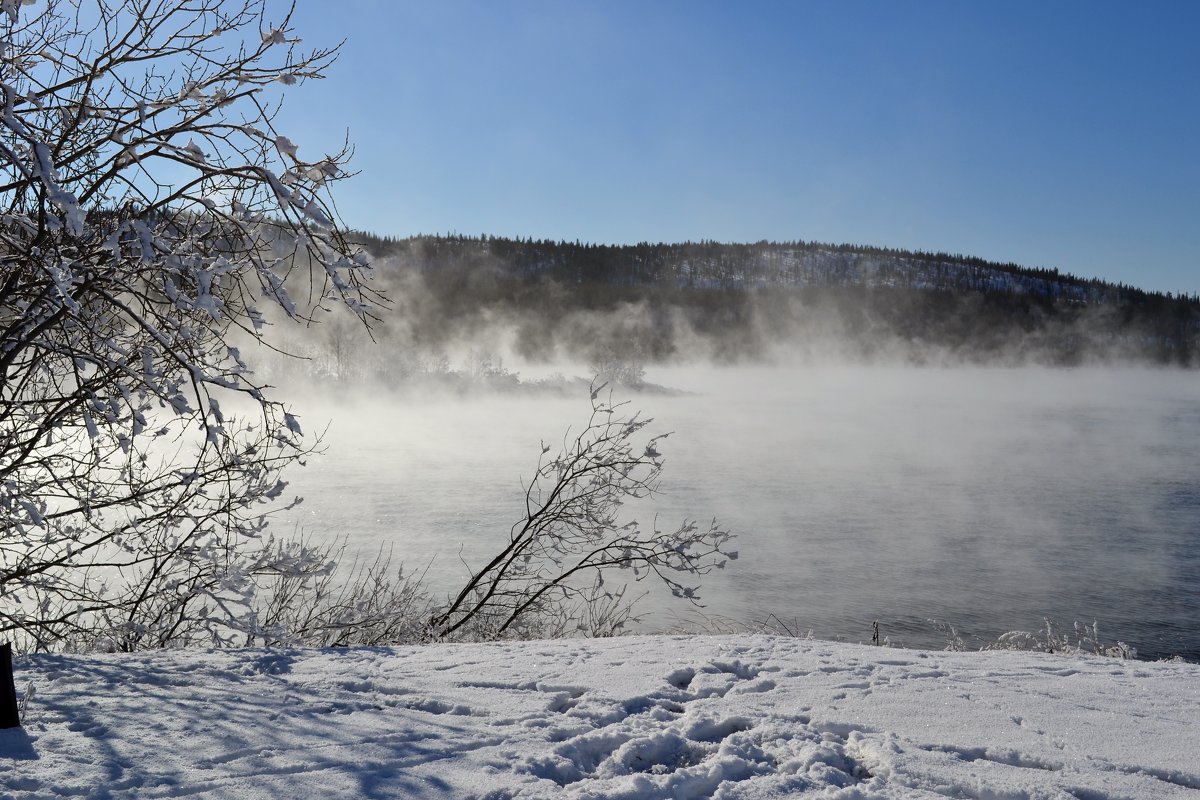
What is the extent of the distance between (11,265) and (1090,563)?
15.5m

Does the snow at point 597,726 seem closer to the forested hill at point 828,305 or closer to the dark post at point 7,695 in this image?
the dark post at point 7,695

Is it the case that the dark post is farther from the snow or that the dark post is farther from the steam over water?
the steam over water

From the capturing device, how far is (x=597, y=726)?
3.61 metres

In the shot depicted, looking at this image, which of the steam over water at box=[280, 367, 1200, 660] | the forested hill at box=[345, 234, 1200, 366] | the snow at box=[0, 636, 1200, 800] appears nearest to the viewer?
the snow at box=[0, 636, 1200, 800]

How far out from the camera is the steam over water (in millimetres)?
11961

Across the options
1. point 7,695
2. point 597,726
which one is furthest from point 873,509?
point 7,695

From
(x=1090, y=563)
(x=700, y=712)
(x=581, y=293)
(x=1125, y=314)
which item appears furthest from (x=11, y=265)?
(x=1125, y=314)

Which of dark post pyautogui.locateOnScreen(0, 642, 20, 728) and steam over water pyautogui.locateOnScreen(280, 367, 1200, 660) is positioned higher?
dark post pyautogui.locateOnScreen(0, 642, 20, 728)

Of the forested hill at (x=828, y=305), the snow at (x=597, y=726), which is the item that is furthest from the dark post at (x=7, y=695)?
the forested hill at (x=828, y=305)

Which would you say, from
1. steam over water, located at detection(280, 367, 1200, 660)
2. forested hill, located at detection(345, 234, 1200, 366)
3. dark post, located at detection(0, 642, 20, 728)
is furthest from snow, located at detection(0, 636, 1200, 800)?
forested hill, located at detection(345, 234, 1200, 366)

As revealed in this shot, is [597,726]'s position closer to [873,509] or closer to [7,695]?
[7,695]

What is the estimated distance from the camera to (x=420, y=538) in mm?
14586

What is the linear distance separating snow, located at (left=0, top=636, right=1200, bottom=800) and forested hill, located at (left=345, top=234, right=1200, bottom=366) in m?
88.4

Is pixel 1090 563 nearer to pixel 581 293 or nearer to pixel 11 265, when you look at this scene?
pixel 11 265
